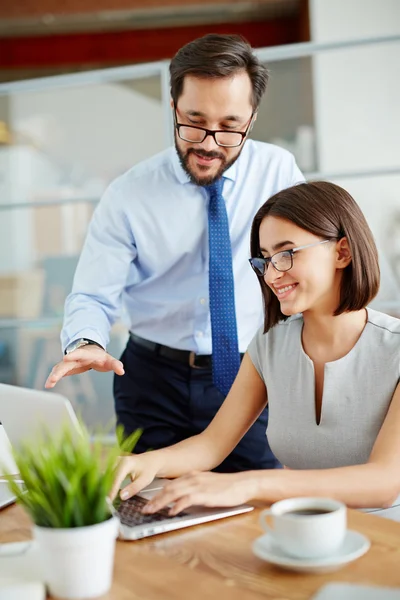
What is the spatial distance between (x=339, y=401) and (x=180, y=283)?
2.68 ft

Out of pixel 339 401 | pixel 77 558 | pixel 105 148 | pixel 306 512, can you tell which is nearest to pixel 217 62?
pixel 339 401

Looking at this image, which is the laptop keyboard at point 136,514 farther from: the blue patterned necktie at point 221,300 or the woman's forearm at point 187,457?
the blue patterned necktie at point 221,300

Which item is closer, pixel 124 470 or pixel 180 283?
pixel 124 470

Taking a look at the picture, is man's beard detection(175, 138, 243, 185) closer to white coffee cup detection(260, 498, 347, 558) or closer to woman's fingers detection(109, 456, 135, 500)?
woman's fingers detection(109, 456, 135, 500)

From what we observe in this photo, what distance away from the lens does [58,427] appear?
60.0 inches

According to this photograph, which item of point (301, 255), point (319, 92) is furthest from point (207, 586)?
point (319, 92)

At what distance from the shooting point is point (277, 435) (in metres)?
1.73

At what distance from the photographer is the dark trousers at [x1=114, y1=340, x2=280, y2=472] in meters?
2.31

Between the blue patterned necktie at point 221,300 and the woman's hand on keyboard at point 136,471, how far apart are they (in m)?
0.69

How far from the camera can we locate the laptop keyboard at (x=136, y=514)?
1.27 metres

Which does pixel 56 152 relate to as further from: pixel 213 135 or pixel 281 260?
pixel 281 260

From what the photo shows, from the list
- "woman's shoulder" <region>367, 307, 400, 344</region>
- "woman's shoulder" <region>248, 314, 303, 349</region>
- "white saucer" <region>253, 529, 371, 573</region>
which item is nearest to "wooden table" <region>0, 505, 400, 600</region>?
"white saucer" <region>253, 529, 371, 573</region>

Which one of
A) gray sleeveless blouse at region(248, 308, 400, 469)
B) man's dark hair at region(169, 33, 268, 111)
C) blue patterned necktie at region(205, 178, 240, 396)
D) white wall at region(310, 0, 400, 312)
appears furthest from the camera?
white wall at region(310, 0, 400, 312)

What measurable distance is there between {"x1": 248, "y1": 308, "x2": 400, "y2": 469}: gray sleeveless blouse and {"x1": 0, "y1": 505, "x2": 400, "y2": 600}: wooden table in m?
0.38
